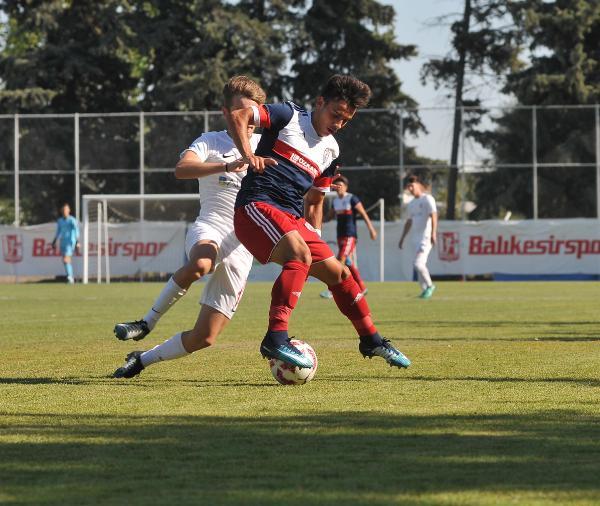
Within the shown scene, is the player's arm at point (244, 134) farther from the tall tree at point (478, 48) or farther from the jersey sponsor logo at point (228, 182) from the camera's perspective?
the tall tree at point (478, 48)

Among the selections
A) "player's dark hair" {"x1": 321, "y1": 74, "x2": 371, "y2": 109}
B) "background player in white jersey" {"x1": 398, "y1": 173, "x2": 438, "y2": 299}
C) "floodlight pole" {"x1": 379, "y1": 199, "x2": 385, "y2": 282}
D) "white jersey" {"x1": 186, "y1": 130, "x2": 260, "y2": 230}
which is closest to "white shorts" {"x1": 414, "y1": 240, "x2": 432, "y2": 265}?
"background player in white jersey" {"x1": 398, "y1": 173, "x2": 438, "y2": 299}

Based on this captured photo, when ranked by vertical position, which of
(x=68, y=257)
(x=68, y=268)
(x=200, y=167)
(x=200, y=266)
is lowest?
(x=68, y=268)

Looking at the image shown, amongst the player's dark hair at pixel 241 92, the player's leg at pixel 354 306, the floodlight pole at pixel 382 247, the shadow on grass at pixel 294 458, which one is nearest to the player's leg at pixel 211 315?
the player's leg at pixel 354 306

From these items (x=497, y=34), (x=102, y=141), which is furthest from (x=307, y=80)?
(x=102, y=141)

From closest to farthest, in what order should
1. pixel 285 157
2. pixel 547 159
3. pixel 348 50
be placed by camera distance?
pixel 285 157 < pixel 547 159 < pixel 348 50

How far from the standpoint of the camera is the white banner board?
35094mm

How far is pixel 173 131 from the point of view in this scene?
40219mm

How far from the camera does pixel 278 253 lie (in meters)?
8.02

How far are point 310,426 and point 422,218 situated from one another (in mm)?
16912

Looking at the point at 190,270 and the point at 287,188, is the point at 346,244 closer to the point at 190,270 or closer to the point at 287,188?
the point at 190,270

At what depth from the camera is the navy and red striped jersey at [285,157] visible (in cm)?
810

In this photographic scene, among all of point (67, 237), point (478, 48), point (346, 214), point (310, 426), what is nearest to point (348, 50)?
point (478, 48)

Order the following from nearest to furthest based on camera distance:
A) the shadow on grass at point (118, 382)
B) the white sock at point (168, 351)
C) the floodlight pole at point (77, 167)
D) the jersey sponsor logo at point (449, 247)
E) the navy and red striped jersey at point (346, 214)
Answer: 1. the shadow on grass at point (118, 382)
2. the white sock at point (168, 351)
3. the navy and red striped jersey at point (346, 214)
4. the jersey sponsor logo at point (449, 247)
5. the floodlight pole at point (77, 167)

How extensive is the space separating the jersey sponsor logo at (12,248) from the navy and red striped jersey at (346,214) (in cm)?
1667
